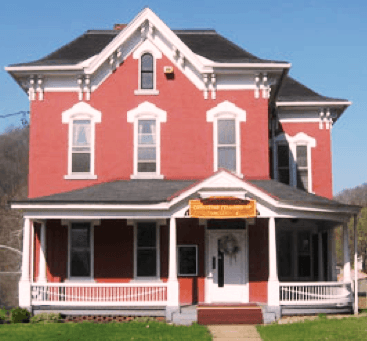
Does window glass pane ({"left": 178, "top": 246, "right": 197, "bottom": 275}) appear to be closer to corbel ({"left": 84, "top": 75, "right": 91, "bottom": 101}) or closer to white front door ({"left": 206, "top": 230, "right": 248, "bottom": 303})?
white front door ({"left": 206, "top": 230, "right": 248, "bottom": 303})

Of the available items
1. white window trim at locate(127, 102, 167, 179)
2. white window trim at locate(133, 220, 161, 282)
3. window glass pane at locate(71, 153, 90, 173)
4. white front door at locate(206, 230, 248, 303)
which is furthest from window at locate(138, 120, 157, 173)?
white front door at locate(206, 230, 248, 303)

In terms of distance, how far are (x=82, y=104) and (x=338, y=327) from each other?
11266 millimetres

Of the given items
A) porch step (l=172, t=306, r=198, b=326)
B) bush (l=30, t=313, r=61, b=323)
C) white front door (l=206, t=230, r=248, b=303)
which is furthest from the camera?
white front door (l=206, t=230, r=248, b=303)

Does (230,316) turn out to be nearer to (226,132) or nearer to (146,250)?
(146,250)

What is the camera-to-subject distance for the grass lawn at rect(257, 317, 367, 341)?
1512cm

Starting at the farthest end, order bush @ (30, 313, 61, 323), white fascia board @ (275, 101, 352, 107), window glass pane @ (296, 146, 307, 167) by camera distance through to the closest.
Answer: window glass pane @ (296, 146, 307, 167)
white fascia board @ (275, 101, 352, 107)
bush @ (30, 313, 61, 323)

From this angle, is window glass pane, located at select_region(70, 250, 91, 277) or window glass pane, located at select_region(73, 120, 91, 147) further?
window glass pane, located at select_region(73, 120, 91, 147)

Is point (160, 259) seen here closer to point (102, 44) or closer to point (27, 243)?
point (27, 243)

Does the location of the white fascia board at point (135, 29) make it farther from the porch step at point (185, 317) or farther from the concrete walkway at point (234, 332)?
the concrete walkway at point (234, 332)

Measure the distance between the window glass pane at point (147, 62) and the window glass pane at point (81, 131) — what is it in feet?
8.92

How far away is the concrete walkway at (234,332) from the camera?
52.5 ft

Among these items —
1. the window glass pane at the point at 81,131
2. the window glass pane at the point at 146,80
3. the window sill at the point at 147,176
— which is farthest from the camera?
the window glass pane at the point at 146,80

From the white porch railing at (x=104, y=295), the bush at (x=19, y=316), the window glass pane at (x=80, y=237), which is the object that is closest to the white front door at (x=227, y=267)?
the white porch railing at (x=104, y=295)

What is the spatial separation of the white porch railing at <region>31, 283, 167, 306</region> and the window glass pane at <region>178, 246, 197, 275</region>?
1.22 metres
